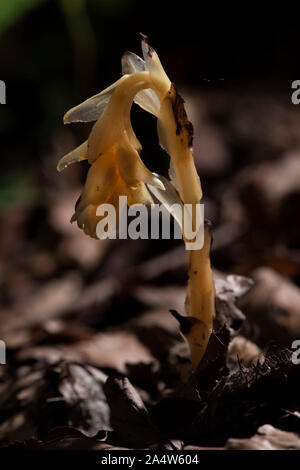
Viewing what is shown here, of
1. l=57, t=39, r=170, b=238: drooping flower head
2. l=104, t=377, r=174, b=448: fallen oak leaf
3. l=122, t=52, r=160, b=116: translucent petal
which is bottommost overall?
l=104, t=377, r=174, b=448: fallen oak leaf

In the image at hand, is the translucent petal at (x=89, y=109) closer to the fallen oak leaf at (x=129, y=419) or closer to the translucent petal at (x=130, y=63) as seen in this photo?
the translucent petal at (x=130, y=63)

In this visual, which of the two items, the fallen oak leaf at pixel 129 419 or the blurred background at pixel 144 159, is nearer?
the fallen oak leaf at pixel 129 419

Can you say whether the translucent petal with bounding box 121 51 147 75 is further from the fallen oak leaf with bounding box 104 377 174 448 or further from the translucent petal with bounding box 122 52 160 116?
the fallen oak leaf with bounding box 104 377 174 448

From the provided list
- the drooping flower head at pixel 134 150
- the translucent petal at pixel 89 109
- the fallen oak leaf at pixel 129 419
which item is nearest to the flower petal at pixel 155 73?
the drooping flower head at pixel 134 150

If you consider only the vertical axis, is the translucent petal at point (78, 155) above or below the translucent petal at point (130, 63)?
below

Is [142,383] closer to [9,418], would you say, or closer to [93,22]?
[9,418]

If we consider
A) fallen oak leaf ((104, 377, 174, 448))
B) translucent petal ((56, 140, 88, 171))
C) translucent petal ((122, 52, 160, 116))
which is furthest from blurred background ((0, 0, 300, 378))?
fallen oak leaf ((104, 377, 174, 448))

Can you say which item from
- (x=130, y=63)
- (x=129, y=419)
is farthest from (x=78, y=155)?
(x=129, y=419)

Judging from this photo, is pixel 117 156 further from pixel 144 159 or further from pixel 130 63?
pixel 144 159
